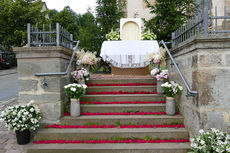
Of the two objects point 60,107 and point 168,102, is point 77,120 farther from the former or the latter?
point 168,102

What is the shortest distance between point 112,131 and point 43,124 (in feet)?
4.59

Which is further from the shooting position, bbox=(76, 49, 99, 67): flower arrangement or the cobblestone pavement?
bbox=(76, 49, 99, 67): flower arrangement

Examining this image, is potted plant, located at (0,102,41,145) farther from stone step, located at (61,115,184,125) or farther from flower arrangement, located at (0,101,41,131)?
stone step, located at (61,115,184,125)

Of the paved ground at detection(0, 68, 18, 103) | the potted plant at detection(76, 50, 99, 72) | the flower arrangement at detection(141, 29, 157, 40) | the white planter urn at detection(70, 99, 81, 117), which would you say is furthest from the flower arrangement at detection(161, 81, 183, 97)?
the paved ground at detection(0, 68, 18, 103)

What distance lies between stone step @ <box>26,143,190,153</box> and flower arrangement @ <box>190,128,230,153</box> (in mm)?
514

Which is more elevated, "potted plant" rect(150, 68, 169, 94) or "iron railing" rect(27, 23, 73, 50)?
"iron railing" rect(27, 23, 73, 50)

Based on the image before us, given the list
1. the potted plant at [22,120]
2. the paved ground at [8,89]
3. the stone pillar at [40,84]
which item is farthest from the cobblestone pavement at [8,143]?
the paved ground at [8,89]

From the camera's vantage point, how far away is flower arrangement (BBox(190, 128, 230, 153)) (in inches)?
87.4

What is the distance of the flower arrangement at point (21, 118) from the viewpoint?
10.2 feet

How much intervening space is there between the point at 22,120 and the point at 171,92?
Result: 9.08ft

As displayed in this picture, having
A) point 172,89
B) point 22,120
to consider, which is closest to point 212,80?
point 172,89

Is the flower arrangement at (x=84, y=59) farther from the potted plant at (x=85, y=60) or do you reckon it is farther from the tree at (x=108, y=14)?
the tree at (x=108, y=14)

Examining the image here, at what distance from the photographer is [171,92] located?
3.43 meters

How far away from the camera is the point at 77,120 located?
3492 mm
